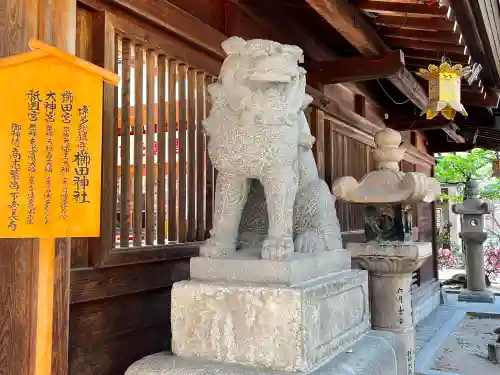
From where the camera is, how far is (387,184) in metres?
3.68

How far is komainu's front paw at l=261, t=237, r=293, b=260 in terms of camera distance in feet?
7.24

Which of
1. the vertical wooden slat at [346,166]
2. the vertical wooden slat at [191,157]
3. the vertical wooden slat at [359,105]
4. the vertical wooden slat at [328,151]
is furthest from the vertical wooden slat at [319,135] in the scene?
the vertical wooden slat at [191,157]

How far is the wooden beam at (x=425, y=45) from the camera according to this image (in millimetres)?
4621

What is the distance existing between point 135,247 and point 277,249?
3.34ft

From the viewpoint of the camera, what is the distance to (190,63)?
11.2ft

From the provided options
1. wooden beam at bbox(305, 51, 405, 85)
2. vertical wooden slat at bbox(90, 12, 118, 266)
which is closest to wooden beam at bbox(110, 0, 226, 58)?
vertical wooden slat at bbox(90, 12, 118, 266)

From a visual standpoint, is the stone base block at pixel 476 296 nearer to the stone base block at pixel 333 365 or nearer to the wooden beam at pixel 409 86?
the wooden beam at pixel 409 86

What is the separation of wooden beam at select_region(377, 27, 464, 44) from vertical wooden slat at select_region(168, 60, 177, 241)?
7.72 feet

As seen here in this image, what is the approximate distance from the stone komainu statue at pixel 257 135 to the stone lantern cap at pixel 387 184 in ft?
4.51

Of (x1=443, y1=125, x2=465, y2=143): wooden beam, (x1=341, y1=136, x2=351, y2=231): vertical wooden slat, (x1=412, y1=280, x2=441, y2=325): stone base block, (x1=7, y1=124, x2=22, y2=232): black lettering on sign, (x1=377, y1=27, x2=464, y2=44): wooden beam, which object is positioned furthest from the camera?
(x1=443, y1=125, x2=465, y2=143): wooden beam

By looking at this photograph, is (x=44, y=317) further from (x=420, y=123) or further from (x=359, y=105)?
(x=420, y=123)

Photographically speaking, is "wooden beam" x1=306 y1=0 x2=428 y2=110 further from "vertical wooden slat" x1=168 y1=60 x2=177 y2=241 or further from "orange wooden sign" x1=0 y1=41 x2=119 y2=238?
"orange wooden sign" x1=0 y1=41 x2=119 y2=238

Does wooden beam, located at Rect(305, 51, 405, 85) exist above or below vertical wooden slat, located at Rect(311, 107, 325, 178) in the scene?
above

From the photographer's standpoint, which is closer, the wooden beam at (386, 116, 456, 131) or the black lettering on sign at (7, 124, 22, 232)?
the black lettering on sign at (7, 124, 22, 232)
